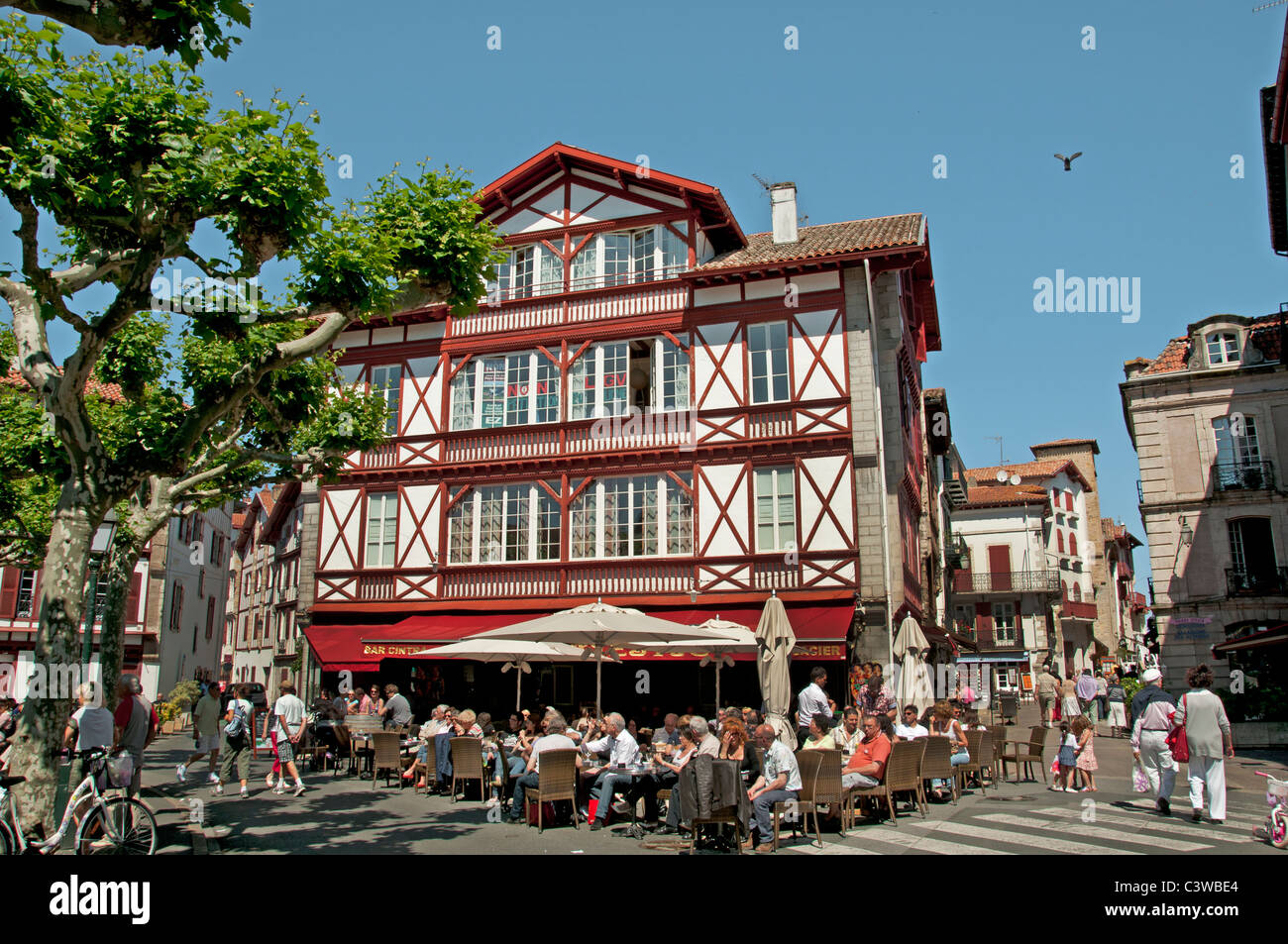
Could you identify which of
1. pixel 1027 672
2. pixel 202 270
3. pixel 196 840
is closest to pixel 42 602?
pixel 196 840

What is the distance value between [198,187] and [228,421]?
21.1ft

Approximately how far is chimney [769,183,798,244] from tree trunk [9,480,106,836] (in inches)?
687

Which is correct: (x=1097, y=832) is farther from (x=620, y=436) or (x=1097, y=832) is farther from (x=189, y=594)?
(x=189, y=594)

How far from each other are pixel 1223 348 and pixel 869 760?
25.8m

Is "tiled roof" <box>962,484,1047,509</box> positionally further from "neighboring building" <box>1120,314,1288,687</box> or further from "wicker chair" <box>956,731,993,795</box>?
"wicker chair" <box>956,731,993,795</box>

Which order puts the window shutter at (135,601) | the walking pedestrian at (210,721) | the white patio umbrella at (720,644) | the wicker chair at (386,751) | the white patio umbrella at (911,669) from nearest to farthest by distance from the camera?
the wicker chair at (386,751) → the white patio umbrella at (720,644) → the walking pedestrian at (210,721) → the white patio umbrella at (911,669) → the window shutter at (135,601)

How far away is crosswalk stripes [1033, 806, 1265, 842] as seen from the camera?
9.25 metres

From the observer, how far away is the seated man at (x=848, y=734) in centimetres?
1214

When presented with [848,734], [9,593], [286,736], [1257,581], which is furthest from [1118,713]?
[9,593]

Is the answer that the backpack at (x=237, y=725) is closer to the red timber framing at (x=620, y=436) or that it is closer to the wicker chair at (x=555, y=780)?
the wicker chair at (x=555, y=780)

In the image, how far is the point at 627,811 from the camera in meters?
11.7

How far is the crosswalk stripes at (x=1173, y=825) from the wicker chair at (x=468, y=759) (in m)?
6.77

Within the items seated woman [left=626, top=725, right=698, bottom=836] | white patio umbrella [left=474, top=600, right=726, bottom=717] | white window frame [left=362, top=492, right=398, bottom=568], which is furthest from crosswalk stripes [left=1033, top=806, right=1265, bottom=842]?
white window frame [left=362, top=492, right=398, bottom=568]

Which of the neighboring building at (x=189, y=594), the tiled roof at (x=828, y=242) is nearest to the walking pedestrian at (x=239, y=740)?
the tiled roof at (x=828, y=242)
